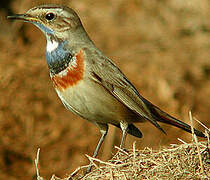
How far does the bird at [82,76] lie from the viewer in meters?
6.16

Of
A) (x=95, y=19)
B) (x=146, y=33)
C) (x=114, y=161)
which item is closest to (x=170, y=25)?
(x=146, y=33)

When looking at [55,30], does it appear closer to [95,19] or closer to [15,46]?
[15,46]

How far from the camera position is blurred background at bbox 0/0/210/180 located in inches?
399

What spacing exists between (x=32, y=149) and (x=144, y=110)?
13.1 ft

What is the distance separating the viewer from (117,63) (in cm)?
1246

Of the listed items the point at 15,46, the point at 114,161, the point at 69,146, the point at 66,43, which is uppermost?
the point at 66,43

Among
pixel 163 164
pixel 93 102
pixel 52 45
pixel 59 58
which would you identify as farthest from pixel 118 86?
pixel 163 164

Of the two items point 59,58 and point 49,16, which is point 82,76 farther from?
point 49,16

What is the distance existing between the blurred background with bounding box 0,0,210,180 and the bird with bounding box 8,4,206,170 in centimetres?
341

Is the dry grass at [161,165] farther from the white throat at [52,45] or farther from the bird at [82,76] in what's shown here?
the white throat at [52,45]

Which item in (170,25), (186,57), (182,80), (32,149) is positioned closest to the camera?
(32,149)

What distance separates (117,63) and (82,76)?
20.9 feet

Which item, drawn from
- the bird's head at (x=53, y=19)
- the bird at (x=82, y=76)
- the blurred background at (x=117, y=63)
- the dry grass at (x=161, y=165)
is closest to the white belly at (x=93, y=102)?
the bird at (x=82, y=76)

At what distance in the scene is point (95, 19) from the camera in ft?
48.2
